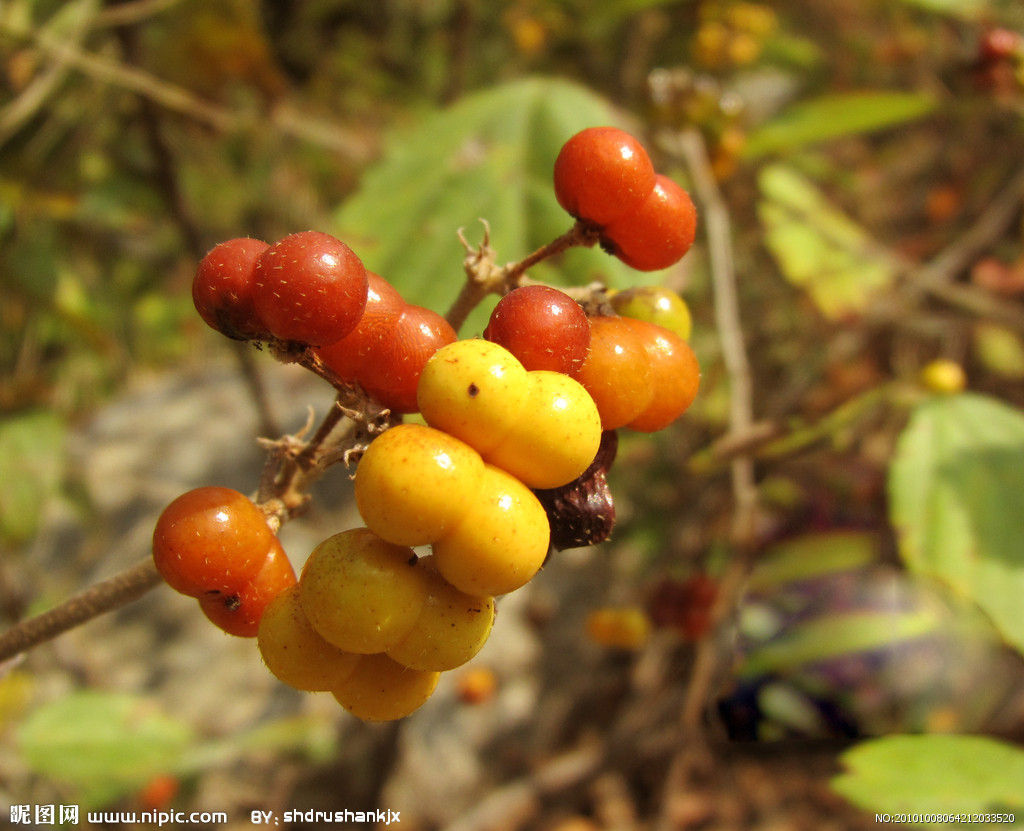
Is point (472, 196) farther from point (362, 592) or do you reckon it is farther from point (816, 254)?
point (816, 254)

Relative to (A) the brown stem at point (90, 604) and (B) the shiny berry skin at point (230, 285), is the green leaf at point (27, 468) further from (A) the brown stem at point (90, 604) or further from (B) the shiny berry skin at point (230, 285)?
(B) the shiny berry skin at point (230, 285)

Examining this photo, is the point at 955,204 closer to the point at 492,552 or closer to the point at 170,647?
the point at 492,552

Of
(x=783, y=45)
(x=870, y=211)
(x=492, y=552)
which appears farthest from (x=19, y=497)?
(x=870, y=211)

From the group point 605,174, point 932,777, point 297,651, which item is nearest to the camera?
point 297,651

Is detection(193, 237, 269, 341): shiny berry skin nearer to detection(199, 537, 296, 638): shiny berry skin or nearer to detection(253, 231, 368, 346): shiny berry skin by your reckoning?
detection(253, 231, 368, 346): shiny berry skin

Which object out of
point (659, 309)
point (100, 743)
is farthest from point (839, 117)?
point (100, 743)

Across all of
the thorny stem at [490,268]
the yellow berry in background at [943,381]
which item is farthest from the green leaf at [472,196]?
the yellow berry in background at [943,381]

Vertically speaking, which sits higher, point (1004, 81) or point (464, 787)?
point (1004, 81)
